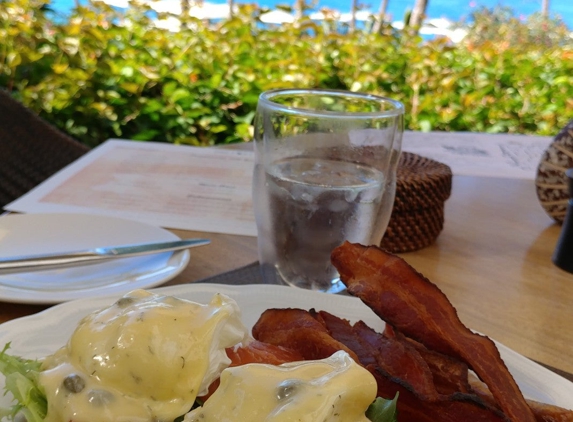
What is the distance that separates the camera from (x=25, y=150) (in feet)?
5.47

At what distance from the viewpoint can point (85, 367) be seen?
563 millimetres

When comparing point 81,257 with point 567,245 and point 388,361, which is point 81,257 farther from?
point 567,245

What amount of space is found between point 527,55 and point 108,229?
3.57 m

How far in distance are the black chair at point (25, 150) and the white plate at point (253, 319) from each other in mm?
928

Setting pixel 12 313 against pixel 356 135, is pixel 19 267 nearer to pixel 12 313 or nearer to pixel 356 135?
pixel 12 313

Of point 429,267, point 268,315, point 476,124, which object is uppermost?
point 268,315

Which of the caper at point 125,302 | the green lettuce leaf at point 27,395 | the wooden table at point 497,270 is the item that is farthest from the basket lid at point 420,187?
the green lettuce leaf at point 27,395

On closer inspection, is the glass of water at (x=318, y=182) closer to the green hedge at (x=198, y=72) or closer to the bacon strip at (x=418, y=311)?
the bacon strip at (x=418, y=311)

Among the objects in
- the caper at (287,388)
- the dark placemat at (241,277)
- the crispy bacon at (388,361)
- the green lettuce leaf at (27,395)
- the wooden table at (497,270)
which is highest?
the caper at (287,388)

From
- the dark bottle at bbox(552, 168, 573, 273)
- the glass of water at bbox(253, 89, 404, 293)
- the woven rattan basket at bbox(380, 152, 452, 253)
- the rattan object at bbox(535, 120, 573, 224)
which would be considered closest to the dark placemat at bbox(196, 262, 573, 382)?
the glass of water at bbox(253, 89, 404, 293)

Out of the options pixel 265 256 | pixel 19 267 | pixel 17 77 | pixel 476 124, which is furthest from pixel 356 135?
pixel 476 124

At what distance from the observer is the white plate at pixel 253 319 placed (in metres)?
0.70

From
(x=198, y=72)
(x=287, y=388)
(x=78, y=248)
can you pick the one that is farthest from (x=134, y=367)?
(x=198, y=72)

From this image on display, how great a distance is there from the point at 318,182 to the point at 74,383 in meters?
0.47
